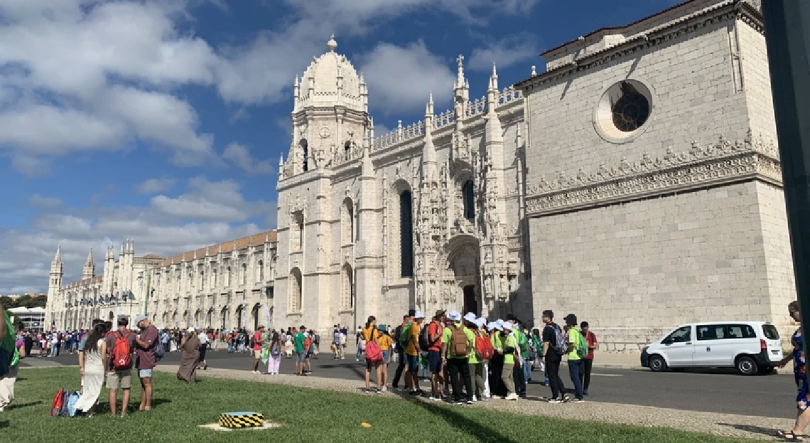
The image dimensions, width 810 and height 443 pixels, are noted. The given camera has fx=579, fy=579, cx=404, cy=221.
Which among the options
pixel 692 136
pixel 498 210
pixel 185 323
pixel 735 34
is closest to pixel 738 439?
pixel 692 136

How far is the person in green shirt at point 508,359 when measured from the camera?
11.4m

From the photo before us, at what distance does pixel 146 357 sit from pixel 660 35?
755 inches

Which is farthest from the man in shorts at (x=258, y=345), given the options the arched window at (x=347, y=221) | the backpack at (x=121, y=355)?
the arched window at (x=347, y=221)

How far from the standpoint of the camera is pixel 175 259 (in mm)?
69125

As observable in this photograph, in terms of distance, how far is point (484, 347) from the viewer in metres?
11.0

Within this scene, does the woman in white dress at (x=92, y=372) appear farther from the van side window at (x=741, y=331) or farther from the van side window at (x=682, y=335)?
the van side window at (x=741, y=331)

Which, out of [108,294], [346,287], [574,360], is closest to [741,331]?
[574,360]

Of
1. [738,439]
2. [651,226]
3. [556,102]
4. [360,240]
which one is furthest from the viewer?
[360,240]

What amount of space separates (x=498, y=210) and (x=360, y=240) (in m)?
11.4

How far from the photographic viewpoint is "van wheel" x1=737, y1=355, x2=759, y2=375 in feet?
48.3

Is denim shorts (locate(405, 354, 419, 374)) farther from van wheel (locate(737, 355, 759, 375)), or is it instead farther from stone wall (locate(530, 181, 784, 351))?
stone wall (locate(530, 181, 784, 351))

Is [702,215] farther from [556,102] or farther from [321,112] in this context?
[321,112]

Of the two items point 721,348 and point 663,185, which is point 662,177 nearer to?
point 663,185

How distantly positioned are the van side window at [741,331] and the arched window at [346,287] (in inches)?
1074
